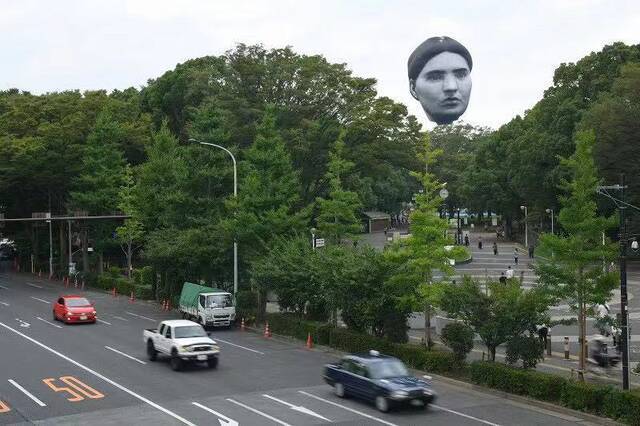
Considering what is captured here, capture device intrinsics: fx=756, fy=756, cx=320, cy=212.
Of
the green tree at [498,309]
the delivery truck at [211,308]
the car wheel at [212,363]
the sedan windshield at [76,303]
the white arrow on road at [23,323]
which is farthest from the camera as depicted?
the sedan windshield at [76,303]

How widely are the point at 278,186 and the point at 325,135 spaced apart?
46.9ft

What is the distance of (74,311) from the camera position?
42781 millimetres

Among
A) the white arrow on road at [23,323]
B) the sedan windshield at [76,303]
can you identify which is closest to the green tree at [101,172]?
the white arrow on road at [23,323]

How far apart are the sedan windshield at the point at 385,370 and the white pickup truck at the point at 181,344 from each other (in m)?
7.97

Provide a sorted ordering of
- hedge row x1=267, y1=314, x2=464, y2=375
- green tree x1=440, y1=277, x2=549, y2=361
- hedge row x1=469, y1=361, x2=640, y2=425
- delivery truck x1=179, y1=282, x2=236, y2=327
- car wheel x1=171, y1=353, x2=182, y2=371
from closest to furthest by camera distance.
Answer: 1. hedge row x1=469, y1=361, x2=640, y2=425
2. green tree x1=440, y1=277, x2=549, y2=361
3. hedge row x1=267, y1=314, x2=464, y2=375
4. car wheel x1=171, y1=353, x2=182, y2=371
5. delivery truck x1=179, y1=282, x2=236, y2=327

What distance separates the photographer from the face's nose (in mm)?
70438

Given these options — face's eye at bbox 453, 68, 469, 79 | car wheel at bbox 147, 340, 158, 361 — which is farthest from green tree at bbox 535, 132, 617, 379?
face's eye at bbox 453, 68, 469, 79

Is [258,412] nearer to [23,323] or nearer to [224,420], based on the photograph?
[224,420]

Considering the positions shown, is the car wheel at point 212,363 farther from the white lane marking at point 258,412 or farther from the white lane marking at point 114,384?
the white lane marking at point 258,412

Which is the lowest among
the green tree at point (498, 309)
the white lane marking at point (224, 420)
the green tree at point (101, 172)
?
the white lane marking at point (224, 420)

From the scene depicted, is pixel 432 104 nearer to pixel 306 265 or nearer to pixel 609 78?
pixel 609 78

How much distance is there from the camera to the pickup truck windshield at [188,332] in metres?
29.2

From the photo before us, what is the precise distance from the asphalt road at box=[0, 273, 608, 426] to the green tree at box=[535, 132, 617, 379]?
480 cm

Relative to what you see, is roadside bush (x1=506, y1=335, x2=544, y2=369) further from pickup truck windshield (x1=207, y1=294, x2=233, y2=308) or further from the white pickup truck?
pickup truck windshield (x1=207, y1=294, x2=233, y2=308)
